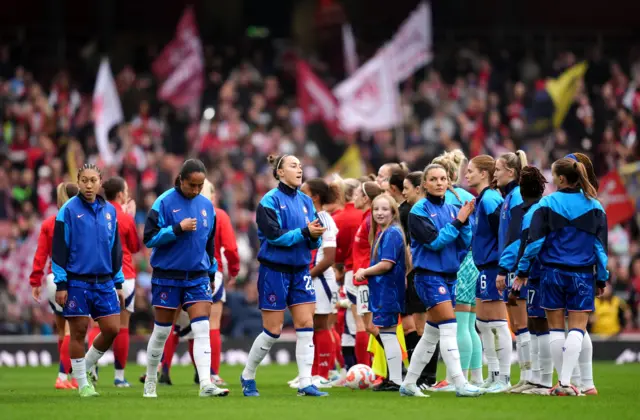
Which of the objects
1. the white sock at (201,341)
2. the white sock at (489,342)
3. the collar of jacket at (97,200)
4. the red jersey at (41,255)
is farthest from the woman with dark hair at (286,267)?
the red jersey at (41,255)

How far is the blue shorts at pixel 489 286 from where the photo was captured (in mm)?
13719

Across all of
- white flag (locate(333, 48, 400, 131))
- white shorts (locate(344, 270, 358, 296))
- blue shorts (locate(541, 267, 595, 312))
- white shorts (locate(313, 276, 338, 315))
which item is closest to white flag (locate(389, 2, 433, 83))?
white flag (locate(333, 48, 400, 131))

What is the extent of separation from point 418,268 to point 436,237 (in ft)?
1.31

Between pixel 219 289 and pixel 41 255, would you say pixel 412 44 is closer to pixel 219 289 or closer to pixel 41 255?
pixel 219 289

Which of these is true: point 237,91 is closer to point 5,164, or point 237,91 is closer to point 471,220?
point 5,164

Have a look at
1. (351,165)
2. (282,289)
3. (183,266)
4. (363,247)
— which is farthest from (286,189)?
(351,165)

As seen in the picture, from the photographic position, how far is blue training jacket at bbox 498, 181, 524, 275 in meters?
13.2

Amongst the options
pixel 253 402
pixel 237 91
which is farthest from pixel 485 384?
pixel 237 91

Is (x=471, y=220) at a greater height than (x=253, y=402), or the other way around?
(x=471, y=220)

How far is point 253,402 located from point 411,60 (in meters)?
17.5

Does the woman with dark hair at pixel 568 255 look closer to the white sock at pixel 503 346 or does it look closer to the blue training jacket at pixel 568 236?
the blue training jacket at pixel 568 236

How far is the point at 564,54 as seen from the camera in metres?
33.0

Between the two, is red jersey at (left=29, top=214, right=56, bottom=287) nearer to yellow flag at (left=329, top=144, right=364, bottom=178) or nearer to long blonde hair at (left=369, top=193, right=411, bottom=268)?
long blonde hair at (left=369, top=193, right=411, bottom=268)

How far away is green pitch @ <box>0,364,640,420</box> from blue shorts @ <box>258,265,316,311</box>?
99 centimetres
